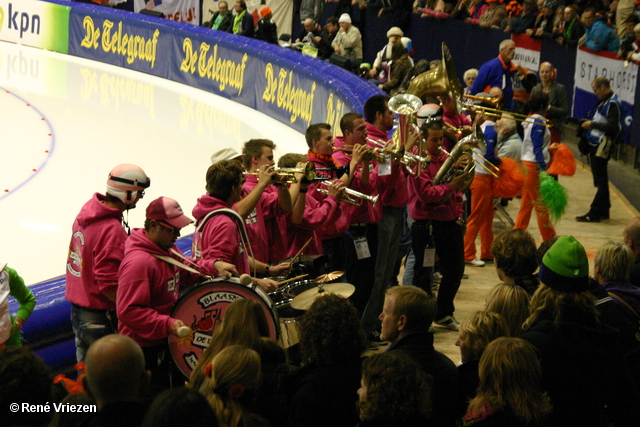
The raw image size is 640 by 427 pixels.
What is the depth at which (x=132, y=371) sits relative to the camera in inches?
119

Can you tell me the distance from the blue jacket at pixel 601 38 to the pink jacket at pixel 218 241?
9.57 meters

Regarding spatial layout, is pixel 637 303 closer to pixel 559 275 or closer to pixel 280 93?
pixel 559 275

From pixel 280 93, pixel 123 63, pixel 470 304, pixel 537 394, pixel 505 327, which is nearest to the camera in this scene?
pixel 537 394

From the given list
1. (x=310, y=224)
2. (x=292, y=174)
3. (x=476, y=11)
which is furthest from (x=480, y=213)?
(x=476, y=11)

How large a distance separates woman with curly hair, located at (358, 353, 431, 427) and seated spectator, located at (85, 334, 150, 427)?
823mm

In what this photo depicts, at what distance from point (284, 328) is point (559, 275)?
1.62 m

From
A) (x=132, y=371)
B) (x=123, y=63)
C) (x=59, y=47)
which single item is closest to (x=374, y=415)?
(x=132, y=371)

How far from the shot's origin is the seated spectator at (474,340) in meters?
3.68

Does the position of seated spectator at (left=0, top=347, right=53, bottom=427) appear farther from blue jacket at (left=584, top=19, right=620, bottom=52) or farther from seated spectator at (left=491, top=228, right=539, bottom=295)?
blue jacket at (left=584, top=19, right=620, bottom=52)

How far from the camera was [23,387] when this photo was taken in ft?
10.0

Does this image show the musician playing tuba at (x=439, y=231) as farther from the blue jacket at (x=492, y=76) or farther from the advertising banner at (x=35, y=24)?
the advertising banner at (x=35, y=24)

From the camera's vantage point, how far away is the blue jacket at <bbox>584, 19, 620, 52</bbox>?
12664mm

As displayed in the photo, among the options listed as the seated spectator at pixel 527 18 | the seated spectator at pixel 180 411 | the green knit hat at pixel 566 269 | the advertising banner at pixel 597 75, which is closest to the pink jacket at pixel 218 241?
the green knit hat at pixel 566 269

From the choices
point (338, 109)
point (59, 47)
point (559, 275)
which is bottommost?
point (59, 47)
